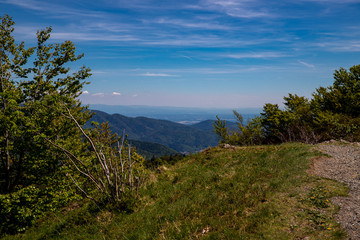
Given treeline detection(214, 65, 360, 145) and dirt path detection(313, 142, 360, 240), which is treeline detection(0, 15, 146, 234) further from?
treeline detection(214, 65, 360, 145)

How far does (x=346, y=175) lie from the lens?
9.47 meters

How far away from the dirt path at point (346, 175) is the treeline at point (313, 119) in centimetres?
957

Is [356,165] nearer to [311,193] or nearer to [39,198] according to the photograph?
[311,193]

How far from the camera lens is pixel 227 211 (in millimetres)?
7004

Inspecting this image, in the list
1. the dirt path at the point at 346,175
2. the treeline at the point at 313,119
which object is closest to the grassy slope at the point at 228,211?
the dirt path at the point at 346,175

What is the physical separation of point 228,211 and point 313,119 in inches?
996

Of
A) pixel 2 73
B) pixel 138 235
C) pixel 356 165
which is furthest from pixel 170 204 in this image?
pixel 2 73

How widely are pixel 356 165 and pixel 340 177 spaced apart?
2.52 metres

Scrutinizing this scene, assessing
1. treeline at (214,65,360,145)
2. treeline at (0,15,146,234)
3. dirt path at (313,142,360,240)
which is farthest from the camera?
treeline at (214,65,360,145)

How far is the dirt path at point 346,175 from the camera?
5493 mm

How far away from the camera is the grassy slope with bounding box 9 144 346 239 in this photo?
5762 mm

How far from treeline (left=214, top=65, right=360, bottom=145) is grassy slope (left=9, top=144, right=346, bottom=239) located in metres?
15.6

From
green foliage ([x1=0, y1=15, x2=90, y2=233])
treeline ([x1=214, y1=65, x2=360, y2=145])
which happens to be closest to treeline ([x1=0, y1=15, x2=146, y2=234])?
green foliage ([x1=0, y1=15, x2=90, y2=233])

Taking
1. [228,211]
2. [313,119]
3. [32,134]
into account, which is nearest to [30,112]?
[32,134]
